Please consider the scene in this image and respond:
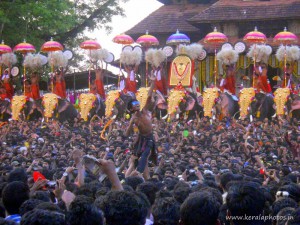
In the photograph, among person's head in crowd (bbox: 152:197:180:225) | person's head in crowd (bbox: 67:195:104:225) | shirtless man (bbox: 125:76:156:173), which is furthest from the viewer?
shirtless man (bbox: 125:76:156:173)

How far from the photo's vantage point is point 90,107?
2333 cm

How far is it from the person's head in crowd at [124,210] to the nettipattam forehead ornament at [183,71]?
18.2m

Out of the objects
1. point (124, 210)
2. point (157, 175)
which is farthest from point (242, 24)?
point (124, 210)

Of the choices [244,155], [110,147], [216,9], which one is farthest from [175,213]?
[216,9]

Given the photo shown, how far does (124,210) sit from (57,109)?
19.1m

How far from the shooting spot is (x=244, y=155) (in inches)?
579

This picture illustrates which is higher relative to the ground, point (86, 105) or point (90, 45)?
point (90, 45)

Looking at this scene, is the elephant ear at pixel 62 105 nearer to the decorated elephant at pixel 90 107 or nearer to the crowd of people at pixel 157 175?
the decorated elephant at pixel 90 107

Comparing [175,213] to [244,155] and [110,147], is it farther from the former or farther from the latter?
[110,147]

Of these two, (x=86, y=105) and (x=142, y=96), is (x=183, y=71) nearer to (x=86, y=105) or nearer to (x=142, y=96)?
(x=142, y=96)

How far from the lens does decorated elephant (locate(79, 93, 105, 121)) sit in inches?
915

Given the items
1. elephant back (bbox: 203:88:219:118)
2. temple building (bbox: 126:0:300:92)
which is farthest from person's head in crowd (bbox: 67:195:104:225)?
temple building (bbox: 126:0:300:92)

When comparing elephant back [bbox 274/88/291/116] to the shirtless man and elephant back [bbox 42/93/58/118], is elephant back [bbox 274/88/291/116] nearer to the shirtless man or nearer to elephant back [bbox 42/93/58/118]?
elephant back [bbox 42/93/58/118]

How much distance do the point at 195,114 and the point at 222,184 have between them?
1435 centimetres
